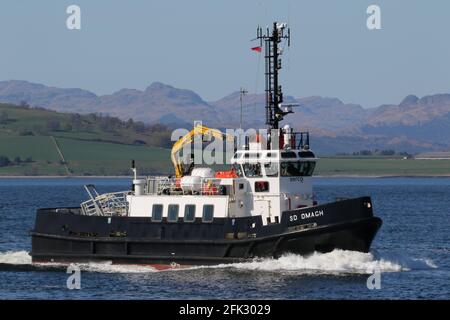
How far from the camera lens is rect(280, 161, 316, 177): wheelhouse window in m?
38.6

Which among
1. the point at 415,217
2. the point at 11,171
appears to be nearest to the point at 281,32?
the point at 415,217

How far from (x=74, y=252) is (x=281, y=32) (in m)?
11.1

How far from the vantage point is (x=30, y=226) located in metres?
59.2

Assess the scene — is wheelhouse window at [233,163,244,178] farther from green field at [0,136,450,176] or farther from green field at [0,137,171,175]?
green field at [0,137,171,175]

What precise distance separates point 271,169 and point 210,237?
330cm

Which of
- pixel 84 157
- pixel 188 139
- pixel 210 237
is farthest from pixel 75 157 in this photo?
pixel 210 237

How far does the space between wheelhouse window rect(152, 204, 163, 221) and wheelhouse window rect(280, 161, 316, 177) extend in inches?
180

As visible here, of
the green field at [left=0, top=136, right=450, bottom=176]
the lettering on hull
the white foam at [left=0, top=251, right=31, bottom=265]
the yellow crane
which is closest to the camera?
the lettering on hull

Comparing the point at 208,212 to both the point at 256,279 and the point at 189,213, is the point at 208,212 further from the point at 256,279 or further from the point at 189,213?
the point at 256,279

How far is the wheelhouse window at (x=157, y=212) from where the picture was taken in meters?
38.9

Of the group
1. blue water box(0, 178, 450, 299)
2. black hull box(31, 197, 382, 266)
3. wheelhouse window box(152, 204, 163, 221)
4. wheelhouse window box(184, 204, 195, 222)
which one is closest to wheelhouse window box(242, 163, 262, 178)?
black hull box(31, 197, 382, 266)

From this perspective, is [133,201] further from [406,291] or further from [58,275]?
[406,291]

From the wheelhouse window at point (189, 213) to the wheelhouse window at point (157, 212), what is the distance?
3.21 ft
